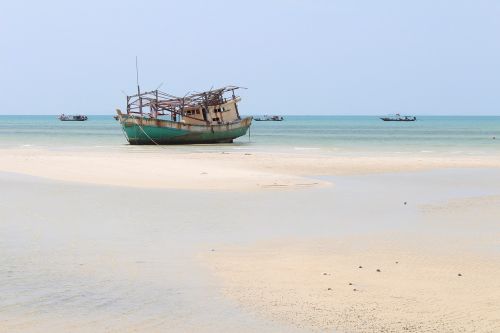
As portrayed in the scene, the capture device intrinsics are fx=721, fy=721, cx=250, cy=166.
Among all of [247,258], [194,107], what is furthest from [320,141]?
[247,258]

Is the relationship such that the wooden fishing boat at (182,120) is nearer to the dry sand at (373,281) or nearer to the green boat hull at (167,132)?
the green boat hull at (167,132)

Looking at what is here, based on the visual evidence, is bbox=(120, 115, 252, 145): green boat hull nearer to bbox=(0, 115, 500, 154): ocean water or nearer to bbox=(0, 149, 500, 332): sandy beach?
bbox=(0, 115, 500, 154): ocean water

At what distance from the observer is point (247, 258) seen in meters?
8.80

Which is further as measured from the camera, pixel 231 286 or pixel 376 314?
pixel 231 286

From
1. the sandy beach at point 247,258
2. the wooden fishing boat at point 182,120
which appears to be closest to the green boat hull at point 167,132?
the wooden fishing boat at point 182,120

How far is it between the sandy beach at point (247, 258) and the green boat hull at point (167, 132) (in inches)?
1075

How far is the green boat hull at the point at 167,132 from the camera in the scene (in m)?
44.7

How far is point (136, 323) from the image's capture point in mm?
6074

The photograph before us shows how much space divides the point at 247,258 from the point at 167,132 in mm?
36675

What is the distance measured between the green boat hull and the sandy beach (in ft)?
89.6

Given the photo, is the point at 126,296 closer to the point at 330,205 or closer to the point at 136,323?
the point at 136,323

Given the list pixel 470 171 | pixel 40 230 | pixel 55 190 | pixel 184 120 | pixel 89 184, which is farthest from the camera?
pixel 184 120

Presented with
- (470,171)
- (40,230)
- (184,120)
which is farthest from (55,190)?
(184,120)

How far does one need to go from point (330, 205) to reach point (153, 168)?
32.0ft
